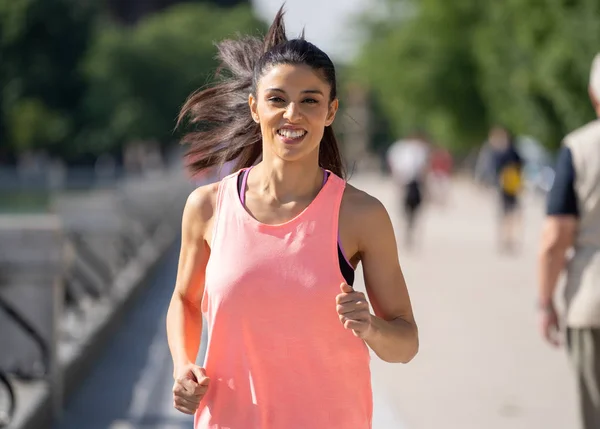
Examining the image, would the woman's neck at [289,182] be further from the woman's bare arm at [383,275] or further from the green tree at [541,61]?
the green tree at [541,61]

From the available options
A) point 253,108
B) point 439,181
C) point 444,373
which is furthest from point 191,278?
point 439,181

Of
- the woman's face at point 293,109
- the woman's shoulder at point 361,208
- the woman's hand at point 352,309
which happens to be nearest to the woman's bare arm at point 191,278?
the woman's face at point 293,109

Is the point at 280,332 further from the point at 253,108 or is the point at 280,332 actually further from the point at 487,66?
the point at 487,66

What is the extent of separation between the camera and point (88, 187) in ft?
226

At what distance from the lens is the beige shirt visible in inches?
209

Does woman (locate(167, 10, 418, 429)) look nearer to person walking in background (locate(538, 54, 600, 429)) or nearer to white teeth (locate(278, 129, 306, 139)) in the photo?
white teeth (locate(278, 129, 306, 139))

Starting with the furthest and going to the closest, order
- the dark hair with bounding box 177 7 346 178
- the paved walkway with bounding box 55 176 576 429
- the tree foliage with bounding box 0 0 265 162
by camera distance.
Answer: the tree foliage with bounding box 0 0 265 162, the paved walkway with bounding box 55 176 576 429, the dark hair with bounding box 177 7 346 178

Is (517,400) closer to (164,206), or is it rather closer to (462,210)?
(164,206)

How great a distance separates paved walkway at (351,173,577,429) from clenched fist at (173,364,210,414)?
4405mm

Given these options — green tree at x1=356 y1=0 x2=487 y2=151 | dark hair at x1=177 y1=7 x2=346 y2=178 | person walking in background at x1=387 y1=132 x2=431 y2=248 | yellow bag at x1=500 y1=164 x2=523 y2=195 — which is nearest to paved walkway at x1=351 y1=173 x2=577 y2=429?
yellow bag at x1=500 y1=164 x2=523 y2=195

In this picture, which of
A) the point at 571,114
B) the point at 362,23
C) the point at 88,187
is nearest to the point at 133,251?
the point at 571,114

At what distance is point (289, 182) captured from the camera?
3.54 m

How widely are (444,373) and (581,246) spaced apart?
445 cm

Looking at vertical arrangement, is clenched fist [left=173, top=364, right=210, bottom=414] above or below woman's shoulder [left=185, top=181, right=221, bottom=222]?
below
